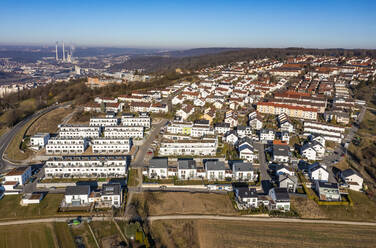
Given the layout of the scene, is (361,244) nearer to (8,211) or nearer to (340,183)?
(340,183)

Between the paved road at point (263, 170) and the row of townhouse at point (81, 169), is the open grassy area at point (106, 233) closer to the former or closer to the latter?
the row of townhouse at point (81, 169)

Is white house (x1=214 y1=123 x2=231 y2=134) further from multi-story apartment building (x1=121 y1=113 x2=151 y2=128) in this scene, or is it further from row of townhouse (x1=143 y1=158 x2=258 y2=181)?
row of townhouse (x1=143 y1=158 x2=258 y2=181)

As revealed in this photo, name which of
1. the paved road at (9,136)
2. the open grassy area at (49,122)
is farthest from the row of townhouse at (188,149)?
the open grassy area at (49,122)

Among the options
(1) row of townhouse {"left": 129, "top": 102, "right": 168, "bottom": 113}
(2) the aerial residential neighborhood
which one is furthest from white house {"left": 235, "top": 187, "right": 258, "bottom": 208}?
(1) row of townhouse {"left": 129, "top": 102, "right": 168, "bottom": 113}

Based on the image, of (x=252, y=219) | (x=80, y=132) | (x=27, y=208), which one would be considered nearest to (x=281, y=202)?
(x=252, y=219)

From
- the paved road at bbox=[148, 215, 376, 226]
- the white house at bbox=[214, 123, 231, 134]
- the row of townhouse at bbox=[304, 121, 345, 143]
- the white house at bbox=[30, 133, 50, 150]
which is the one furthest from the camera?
the white house at bbox=[214, 123, 231, 134]

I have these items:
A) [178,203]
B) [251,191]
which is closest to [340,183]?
[251,191]

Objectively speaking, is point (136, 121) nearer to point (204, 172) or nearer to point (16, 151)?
Result: point (16, 151)
